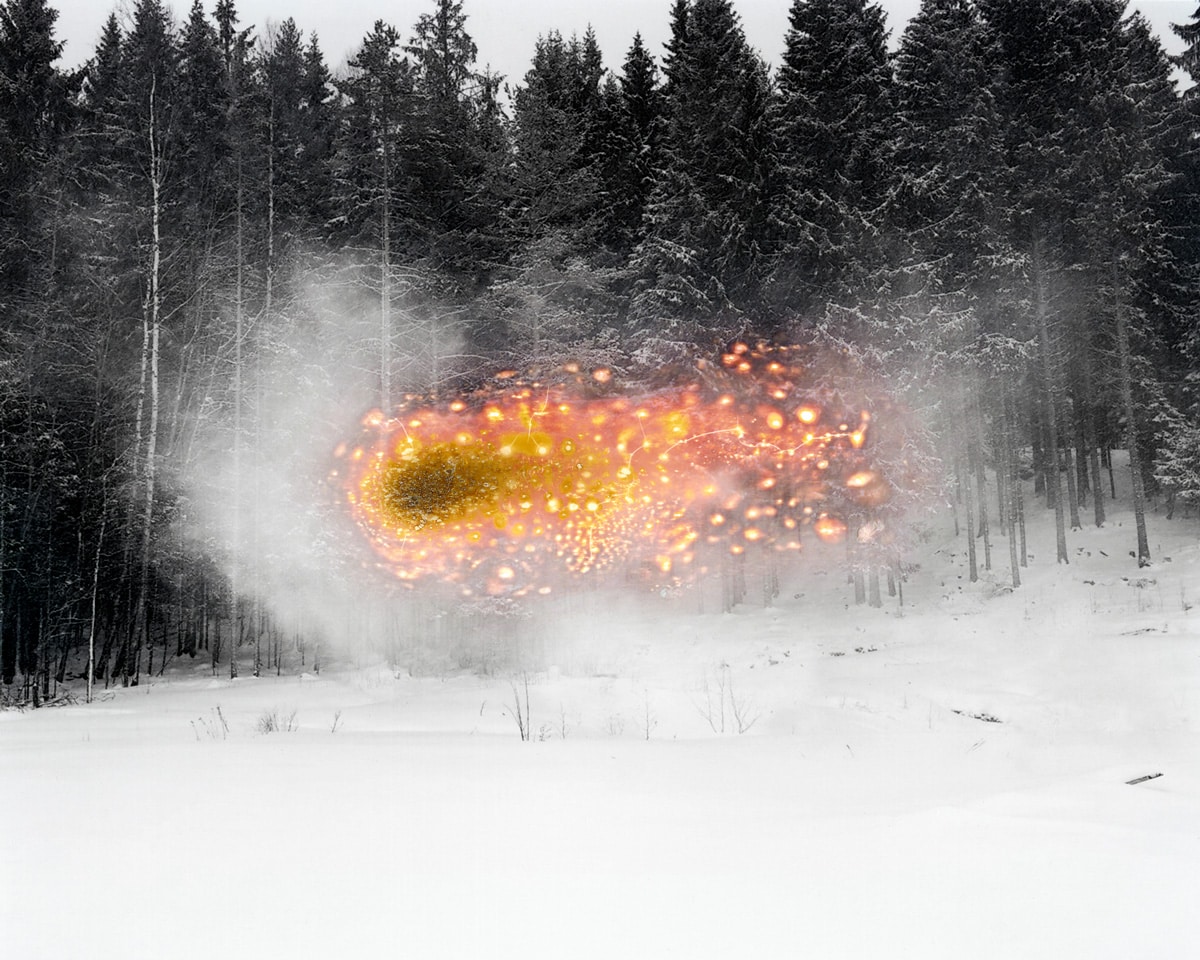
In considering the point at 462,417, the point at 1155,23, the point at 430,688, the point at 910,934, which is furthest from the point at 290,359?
the point at 1155,23

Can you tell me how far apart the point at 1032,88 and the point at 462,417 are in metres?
20.5

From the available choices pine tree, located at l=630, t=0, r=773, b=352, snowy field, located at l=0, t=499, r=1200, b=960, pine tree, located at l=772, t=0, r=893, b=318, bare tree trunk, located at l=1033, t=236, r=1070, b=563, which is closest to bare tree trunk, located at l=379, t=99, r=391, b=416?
pine tree, located at l=630, t=0, r=773, b=352

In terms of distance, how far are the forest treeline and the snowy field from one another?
9781 millimetres

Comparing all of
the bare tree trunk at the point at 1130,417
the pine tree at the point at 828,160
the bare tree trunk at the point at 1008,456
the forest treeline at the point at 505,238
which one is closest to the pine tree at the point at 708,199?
the forest treeline at the point at 505,238

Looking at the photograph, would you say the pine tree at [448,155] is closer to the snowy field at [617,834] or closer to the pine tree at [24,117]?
the pine tree at [24,117]

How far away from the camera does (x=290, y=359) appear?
1814 cm

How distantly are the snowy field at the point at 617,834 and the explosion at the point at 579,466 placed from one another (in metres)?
7.23

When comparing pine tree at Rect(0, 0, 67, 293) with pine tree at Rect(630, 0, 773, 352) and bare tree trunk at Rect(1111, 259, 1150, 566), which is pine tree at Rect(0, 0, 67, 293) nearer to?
pine tree at Rect(630, 0, 773, 352)

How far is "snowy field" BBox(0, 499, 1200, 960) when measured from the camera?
2607 mm

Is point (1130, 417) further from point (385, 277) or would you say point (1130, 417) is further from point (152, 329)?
point (152, 329)

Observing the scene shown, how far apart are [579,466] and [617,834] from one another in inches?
486

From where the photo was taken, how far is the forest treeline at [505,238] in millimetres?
16312

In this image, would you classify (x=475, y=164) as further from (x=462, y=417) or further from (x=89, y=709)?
(x=89, y=709)

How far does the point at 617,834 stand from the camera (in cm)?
359
